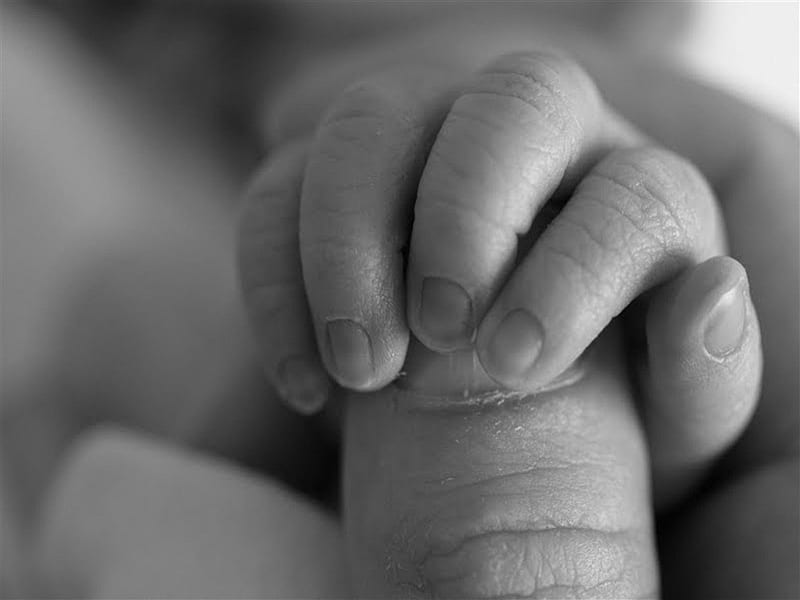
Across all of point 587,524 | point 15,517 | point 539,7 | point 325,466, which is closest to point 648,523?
point 587,524

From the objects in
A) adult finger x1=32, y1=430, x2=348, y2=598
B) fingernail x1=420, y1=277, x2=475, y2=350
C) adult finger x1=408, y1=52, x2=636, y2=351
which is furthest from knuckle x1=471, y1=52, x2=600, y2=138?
adult finger x1=32, y1=430, x2=348, y2=598

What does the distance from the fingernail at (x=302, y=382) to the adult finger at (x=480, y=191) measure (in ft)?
0.33

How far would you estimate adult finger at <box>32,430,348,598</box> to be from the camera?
552 millimetres

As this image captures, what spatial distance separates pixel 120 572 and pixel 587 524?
0.30 metres

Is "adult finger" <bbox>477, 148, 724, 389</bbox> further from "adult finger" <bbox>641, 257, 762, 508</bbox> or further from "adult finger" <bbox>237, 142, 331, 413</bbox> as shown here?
"adult finger" <bbox>237, 142, 331, 413</bbox>

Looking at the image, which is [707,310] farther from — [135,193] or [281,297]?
[135,193]

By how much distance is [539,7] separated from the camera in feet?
4.23

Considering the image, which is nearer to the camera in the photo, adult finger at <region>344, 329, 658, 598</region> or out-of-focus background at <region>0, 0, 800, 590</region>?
adult finger at <region>344, 329, 658, 598</region>

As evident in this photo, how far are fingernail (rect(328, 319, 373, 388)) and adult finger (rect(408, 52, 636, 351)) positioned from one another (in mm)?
30

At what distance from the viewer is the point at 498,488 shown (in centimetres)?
47

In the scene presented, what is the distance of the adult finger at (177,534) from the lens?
0.55m

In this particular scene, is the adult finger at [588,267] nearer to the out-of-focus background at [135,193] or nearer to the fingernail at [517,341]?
the fingernail at [517,341]

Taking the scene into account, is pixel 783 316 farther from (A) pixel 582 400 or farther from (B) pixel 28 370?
(B) pixel 28 370

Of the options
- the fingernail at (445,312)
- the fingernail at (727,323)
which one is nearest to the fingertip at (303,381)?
the fingernail at (445,312)
